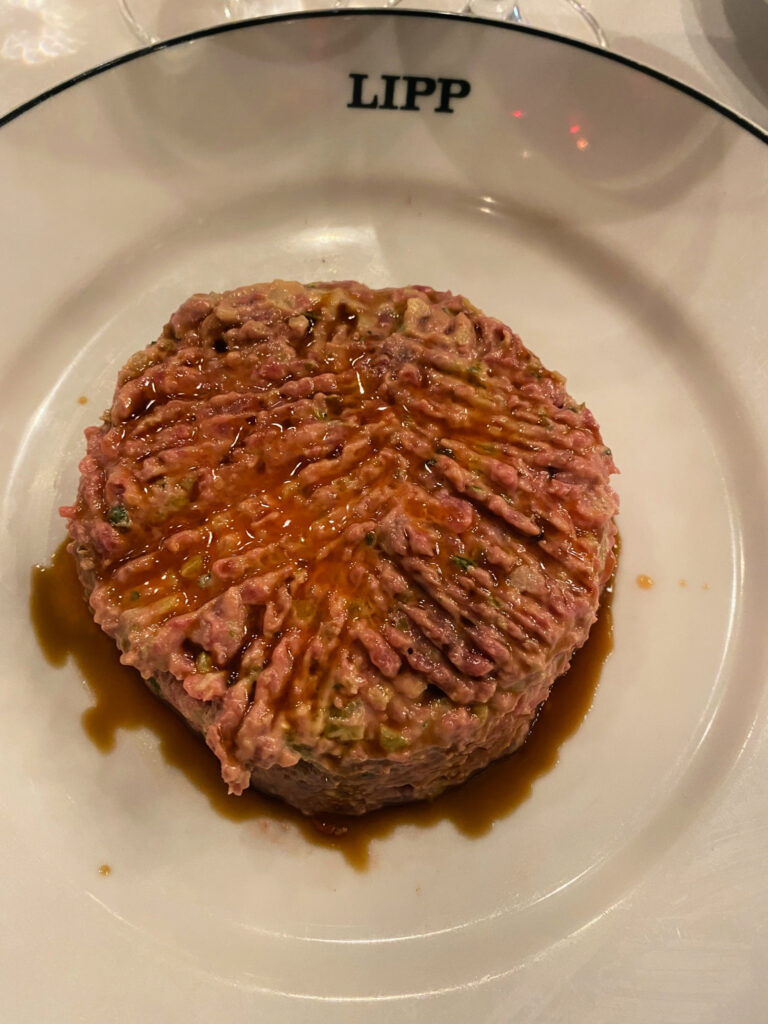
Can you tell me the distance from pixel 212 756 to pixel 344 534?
115 centimetres

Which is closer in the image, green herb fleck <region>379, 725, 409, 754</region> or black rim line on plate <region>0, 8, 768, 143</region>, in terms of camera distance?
green herb fleck <region>379, 725, 409, 754</region>

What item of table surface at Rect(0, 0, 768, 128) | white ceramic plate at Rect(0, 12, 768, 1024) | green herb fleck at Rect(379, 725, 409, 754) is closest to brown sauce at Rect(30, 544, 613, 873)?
white ceramic plate at Rect(0, 12, 768, 1024)

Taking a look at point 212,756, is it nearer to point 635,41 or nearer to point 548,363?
point 548,363

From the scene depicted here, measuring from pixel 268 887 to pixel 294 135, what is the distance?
11.4 feet

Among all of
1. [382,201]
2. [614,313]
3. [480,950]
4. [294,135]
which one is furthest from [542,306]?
[480,950]

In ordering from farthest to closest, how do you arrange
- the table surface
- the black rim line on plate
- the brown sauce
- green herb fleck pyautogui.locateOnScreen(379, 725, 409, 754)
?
the table surface < the black rim line on plate < the brown sauce < green herb fleck pyautogui.locateOnScreen(379, 725, 409, 754)

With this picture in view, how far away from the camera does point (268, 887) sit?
2.78 meters

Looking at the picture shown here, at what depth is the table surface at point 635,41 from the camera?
383 centimetres

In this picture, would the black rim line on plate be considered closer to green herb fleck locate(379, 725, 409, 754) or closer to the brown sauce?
the brown sauce

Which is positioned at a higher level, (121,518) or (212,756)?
(121,518)

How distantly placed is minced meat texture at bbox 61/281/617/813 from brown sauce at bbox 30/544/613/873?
0.36 ft

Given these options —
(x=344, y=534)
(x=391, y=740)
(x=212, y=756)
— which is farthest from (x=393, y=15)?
(x=212, y=756)

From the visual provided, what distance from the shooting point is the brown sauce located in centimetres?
290

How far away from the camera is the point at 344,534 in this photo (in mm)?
2479
